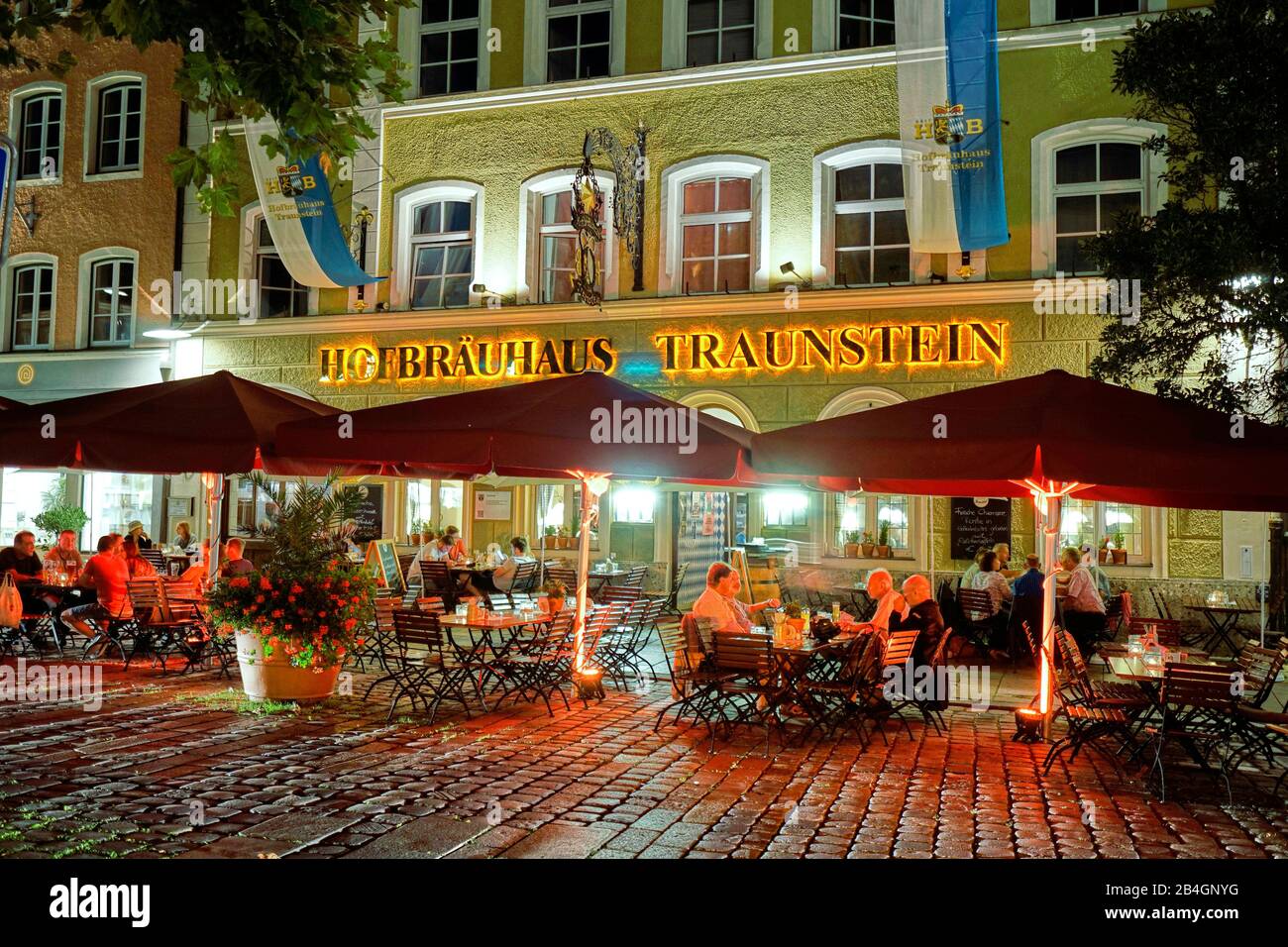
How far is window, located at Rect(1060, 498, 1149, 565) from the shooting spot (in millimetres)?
15688

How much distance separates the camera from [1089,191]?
1620cm

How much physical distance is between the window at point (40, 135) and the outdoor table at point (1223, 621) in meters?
21.4

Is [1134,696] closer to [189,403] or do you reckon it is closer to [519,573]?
[189,403]

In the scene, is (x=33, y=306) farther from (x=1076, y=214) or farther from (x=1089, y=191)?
(x=1089, y=191)

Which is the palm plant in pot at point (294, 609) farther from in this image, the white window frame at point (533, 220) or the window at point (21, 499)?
the window at point (21, 499)

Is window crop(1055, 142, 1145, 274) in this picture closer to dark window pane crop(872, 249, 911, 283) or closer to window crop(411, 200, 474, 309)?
dark window pane crop(872, 249, 911, 283)

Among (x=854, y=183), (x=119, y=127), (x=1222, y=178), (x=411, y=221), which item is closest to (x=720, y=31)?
(x=854, y=183)

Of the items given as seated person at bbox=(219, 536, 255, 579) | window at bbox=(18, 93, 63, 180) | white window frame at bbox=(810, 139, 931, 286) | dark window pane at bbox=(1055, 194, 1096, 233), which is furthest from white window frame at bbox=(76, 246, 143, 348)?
dark window pane at bbox=(1055, 194, 1096, 233)

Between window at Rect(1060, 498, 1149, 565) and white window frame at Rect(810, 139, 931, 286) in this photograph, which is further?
white window frame at Rect(810, 139, 931, 286)

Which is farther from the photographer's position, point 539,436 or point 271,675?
point 271,675

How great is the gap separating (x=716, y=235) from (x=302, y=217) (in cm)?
661

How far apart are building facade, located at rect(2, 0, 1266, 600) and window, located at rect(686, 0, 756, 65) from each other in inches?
1.7

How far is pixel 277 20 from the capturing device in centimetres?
807

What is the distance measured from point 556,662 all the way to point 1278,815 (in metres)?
5.52
